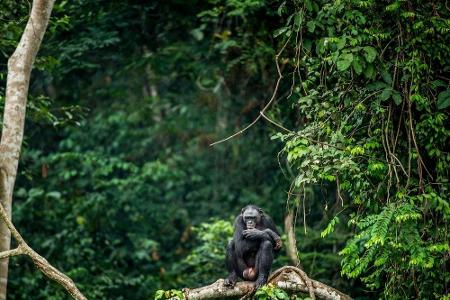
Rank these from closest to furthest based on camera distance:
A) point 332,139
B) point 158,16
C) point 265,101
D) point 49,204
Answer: point 332,139
point 265,101
point 158,16
point 49,204

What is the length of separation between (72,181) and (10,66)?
25.1ft

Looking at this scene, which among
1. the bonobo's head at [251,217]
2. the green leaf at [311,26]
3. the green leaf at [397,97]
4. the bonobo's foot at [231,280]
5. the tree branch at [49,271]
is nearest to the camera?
the tree branch at [49,271]

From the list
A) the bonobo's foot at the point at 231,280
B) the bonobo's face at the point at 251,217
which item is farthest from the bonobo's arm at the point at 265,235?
the bonobo's foot at the point at 231,280

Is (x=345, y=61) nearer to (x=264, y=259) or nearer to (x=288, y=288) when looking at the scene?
(x=288, y=288)

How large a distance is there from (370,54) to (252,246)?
2.78m

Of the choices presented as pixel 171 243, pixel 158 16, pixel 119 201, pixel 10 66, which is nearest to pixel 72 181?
pixel 119 201

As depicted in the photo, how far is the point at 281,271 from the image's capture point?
7078mm

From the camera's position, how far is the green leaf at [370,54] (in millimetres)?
7207

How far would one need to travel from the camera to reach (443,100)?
723 centimetres

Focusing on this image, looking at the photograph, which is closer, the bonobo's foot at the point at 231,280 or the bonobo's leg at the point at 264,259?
the bonobo's foot at the point at 231,280

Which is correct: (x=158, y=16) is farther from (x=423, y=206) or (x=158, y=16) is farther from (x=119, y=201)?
(x=423, y=206)

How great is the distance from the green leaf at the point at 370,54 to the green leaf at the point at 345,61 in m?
0.17

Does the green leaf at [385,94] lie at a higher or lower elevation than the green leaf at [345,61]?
lower

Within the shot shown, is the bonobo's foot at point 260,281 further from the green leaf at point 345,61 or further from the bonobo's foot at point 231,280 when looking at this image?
the green leaf at point 345,61
